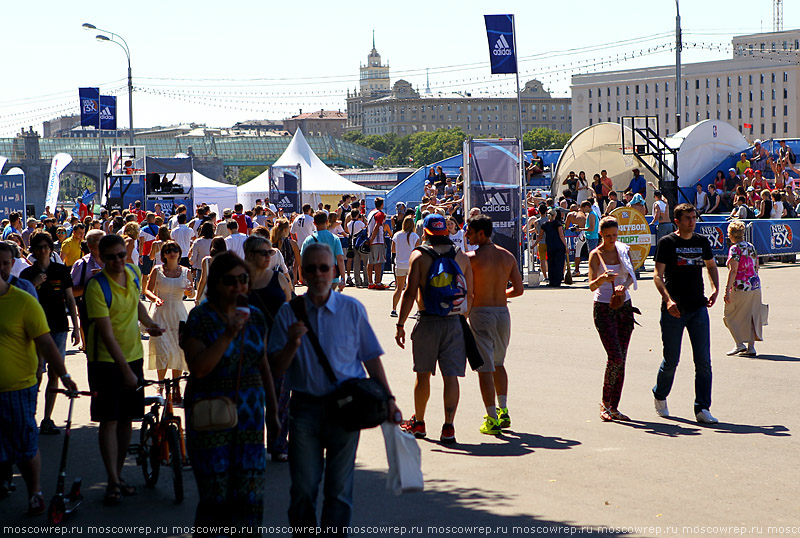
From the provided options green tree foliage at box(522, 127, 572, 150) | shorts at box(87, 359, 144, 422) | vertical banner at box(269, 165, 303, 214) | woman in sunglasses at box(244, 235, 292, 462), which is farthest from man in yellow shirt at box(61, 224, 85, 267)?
green tree foliage at box(522, 127, 572, 150)

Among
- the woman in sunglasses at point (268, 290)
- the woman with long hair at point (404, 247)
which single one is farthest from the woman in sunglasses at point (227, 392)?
the woman with long hair at point (404, 247)

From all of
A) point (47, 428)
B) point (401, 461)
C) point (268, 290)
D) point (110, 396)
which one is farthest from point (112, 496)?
point (47, 428)

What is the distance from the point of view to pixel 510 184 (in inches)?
819

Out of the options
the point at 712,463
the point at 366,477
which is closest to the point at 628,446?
the point at 712,463

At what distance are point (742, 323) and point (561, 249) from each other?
365 inches

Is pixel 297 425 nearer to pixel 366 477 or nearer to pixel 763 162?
pixel 366 477

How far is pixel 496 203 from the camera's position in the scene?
20.8 m

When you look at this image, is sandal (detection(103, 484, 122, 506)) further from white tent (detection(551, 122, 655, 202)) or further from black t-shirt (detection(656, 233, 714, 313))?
white tent (detection(551, 122, 655, 202))

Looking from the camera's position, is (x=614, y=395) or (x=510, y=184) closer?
(x=614, y=395)

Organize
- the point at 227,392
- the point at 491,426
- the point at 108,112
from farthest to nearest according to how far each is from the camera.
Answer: the point at 108,112 < the point at 491,426 < the point at 227,392

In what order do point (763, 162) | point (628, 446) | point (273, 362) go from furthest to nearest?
point (763, 162), point (628, 446), point (273, 362)

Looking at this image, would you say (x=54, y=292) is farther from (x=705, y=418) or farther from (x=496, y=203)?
(x=496, y=203)

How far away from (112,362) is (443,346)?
2.54m

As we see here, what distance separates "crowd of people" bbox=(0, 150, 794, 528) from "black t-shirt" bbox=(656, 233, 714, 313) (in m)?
0.01
